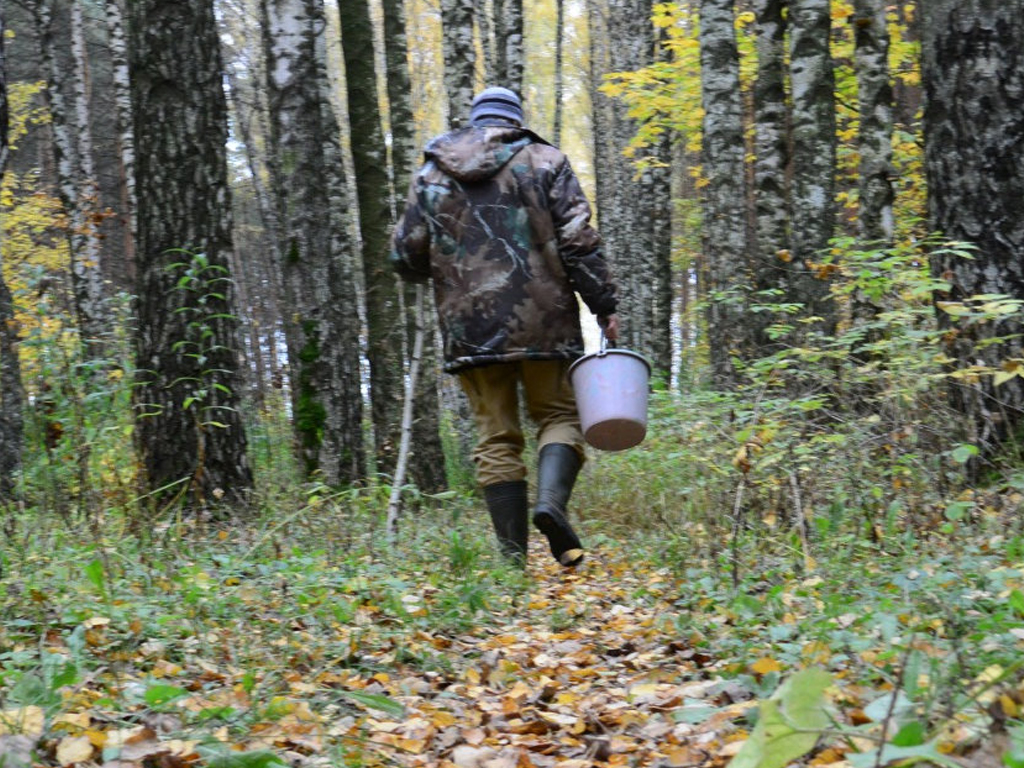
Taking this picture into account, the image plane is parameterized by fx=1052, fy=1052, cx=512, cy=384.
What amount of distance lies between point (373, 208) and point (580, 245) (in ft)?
14.7

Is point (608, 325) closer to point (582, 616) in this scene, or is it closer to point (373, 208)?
point (582, 616)

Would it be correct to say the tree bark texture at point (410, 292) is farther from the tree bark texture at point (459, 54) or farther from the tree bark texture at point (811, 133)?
the tree bark texture at point (811, 133)

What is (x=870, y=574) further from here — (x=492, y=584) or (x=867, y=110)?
(x=867, y=110)

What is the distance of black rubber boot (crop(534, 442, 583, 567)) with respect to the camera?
562 cm

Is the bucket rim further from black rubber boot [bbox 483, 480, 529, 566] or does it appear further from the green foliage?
the green foliage

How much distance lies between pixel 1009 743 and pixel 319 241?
724 centimetres

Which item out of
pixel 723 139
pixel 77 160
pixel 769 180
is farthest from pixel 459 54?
pixel 77 160

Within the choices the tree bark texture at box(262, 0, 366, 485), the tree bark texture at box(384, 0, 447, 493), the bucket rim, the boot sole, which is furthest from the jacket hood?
the tree bark texture at box(384, 0, 447, 493)

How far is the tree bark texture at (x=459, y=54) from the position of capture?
10922 millimetres

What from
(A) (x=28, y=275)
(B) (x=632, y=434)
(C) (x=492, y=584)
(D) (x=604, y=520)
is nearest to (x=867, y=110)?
(D) (x=604, y=520)

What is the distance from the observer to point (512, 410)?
6047mm

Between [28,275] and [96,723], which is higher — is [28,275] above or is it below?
above

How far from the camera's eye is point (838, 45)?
590 inches

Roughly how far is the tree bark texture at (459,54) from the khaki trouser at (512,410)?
18.1 ft
